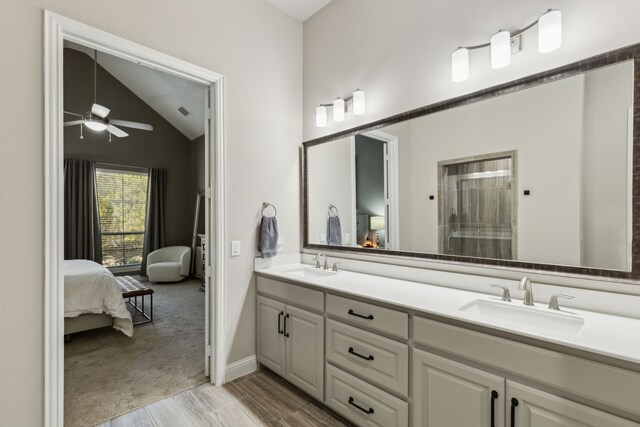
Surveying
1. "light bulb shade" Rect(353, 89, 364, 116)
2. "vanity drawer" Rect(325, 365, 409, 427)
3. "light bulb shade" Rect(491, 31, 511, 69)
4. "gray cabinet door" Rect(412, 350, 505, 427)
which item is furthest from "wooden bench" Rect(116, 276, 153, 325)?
"light bulb shade" Rect(491, 31, 511, 69)

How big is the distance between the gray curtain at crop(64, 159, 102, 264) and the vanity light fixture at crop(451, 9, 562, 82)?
253 inches

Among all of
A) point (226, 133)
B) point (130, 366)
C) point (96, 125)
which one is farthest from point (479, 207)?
point (96, 125)

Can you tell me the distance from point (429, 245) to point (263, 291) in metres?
1.37

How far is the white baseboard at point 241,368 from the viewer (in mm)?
2414

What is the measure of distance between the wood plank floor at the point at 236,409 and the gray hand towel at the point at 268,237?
3.43ft

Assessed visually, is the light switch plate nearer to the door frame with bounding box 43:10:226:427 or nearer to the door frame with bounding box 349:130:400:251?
the door frame with bounding box 43:10:226:427

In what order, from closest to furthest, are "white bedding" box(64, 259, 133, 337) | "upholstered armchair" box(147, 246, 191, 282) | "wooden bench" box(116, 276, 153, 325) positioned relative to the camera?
"white bedding" box(64, 259, 133, 337) → "wooden bench" box(116, 276, 153, 325) → "upholstered armchair" box(147, 246, 191, 282)

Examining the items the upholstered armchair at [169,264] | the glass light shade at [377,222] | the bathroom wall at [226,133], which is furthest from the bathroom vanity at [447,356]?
the upholstered armchair at [169,264]

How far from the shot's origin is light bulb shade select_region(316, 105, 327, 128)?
2676mm

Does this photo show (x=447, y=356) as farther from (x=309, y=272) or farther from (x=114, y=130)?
(x=114, y=130)

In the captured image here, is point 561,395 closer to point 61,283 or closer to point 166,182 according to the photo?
point 61,283
